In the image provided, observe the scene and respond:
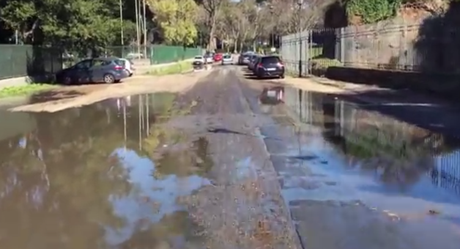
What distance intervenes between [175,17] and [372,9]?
139 ft

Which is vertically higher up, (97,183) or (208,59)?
(208,59)

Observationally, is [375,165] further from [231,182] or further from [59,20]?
[59,20]

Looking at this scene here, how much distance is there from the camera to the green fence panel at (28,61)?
117 ft

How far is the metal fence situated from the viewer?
82.4ft

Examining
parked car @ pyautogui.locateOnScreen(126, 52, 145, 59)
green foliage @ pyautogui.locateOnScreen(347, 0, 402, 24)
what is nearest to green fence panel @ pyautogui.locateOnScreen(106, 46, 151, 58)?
parked car @ pyautogui.locateOnScreen(126, 52, 145, 59)

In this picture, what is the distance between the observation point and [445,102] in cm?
2258

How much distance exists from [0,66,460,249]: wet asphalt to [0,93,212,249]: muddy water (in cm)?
2

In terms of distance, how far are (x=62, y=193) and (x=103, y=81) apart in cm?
3383

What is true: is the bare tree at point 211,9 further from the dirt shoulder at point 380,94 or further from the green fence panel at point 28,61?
the dirt shoulder at point 380,94

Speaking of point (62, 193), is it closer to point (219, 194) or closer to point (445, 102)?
point (219, 194)

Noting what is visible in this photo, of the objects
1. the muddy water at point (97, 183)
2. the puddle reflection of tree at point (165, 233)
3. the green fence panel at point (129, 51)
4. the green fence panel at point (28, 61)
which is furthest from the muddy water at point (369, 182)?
the green fence panel at point (129, 51)

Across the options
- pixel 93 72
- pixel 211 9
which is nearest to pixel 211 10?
pixel 211 9

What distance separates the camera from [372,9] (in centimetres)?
4519

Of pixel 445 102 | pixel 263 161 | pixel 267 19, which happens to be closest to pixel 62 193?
pixel 263 161
